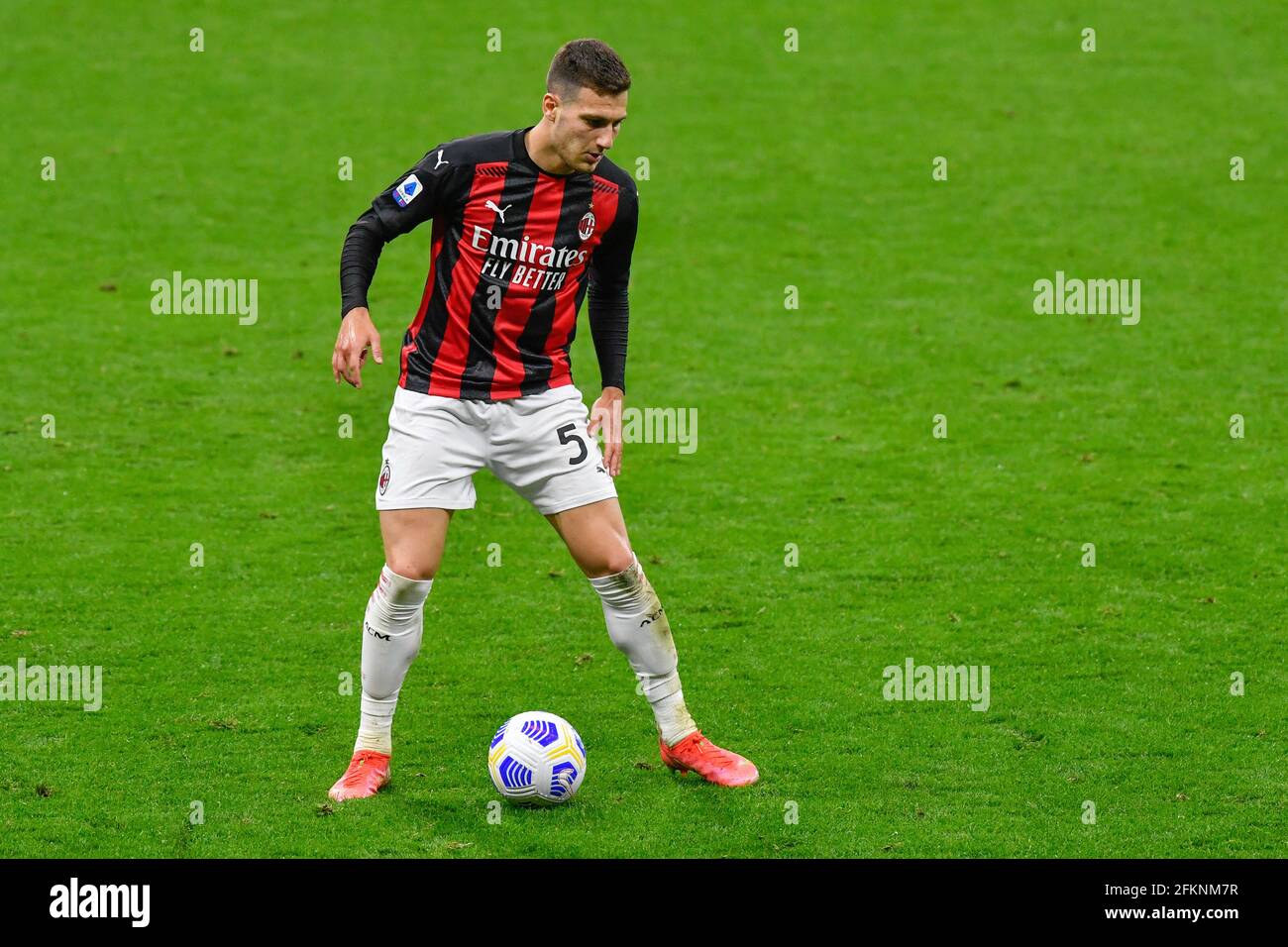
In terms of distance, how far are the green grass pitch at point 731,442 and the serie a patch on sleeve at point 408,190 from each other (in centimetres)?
249

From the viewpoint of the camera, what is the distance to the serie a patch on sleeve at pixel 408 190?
631cm

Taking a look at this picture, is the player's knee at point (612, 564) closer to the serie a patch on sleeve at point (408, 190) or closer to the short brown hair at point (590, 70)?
the serie a patch on sleeve at point (408, 190)

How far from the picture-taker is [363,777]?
659 centimetres

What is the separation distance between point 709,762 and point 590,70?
116 inches

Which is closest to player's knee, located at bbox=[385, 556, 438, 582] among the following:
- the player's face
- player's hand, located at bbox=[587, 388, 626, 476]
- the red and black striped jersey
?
the red and black striped jersey

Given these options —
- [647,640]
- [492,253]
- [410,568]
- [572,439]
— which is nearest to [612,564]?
[647,640]

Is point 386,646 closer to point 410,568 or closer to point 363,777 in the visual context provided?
point 410,568

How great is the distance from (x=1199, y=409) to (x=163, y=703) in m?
8.97

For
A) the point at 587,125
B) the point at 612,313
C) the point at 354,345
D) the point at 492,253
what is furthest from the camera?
the point at 612,313

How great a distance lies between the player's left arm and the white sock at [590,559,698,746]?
488 millimetres

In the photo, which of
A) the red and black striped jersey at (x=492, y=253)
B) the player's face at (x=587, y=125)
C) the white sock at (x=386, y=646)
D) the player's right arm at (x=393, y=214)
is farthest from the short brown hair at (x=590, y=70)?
the white sock at (x=386, y=646)

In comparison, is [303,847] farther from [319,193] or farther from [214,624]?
[319,193]

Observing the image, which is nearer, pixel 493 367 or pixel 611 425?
pixel 493 367

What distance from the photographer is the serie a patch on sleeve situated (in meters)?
6.31
